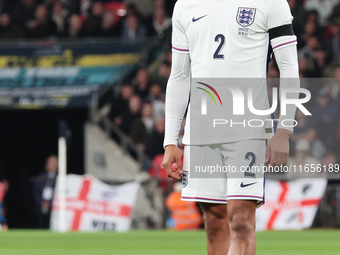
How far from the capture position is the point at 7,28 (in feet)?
57.0

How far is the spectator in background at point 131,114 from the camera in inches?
586

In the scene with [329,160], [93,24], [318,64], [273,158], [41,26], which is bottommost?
[329,160]

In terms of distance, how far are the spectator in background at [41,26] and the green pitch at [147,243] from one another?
20.4ft

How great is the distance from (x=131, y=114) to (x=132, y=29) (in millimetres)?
2734

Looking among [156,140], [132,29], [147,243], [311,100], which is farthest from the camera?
[132,29]

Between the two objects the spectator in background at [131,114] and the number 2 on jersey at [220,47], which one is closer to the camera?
the number 2 on jersey at [220,47]

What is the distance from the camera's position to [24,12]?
58.5 feet

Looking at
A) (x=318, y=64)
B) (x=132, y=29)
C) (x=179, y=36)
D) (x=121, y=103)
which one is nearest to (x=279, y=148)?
(x=179, y=36)

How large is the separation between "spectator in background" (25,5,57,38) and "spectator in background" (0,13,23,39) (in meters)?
0.24

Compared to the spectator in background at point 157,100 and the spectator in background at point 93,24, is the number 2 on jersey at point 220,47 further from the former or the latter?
the spectator in background at point 93,24

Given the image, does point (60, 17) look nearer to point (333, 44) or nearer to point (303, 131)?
point (333, 44)

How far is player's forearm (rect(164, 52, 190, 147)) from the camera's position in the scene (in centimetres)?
435

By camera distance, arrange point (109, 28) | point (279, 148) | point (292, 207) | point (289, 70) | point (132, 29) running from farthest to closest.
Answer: point (109, 28) → point (132, 29) → point (292, 207) → point (289, 70) → point (279, 148)

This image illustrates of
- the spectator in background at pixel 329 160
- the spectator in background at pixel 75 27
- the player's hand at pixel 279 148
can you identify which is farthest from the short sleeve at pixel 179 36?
the spectator in background at pixel 75 27
